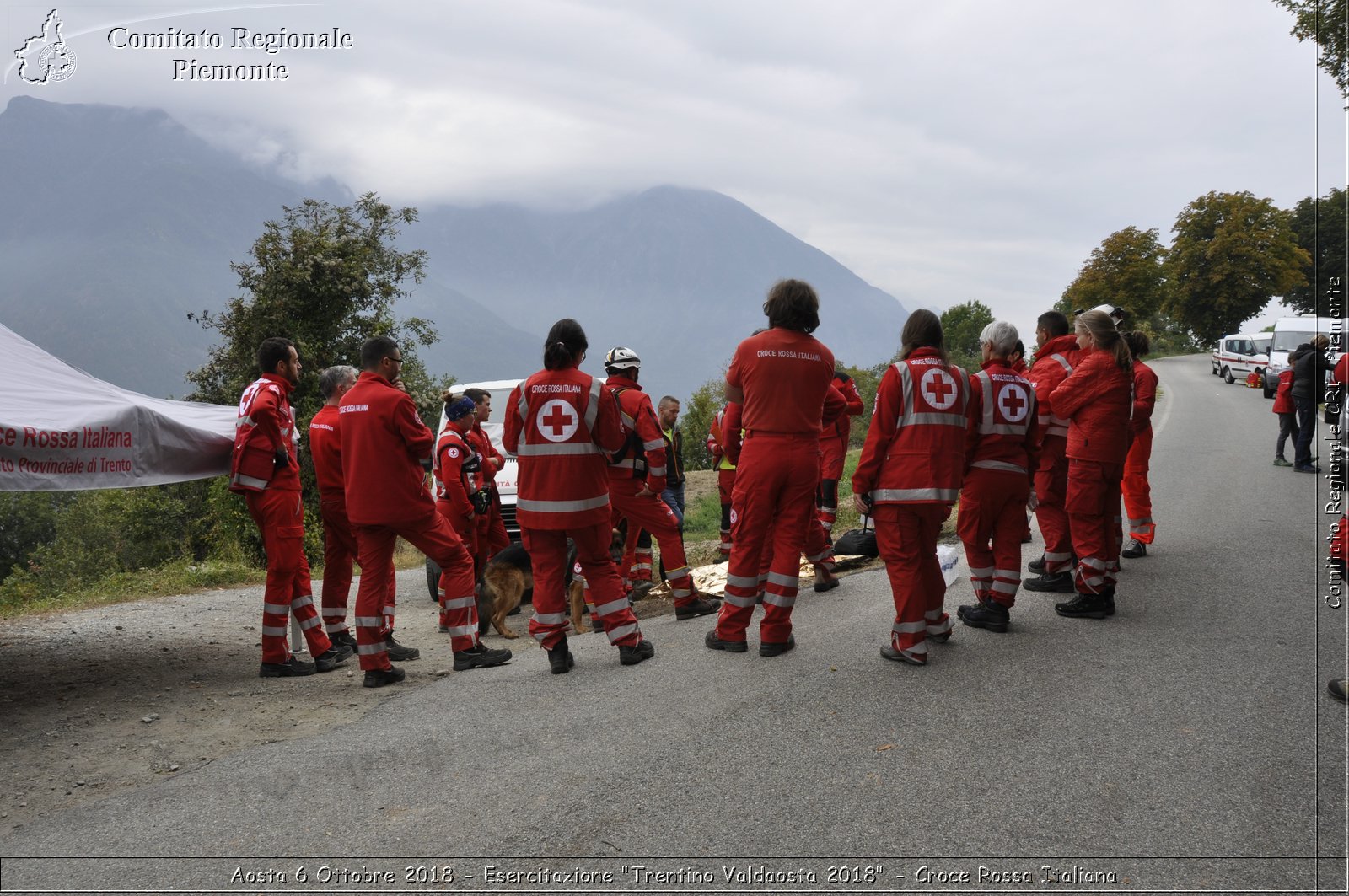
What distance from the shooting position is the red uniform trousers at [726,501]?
997cm

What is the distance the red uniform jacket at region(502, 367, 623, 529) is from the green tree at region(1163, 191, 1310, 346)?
173 ft

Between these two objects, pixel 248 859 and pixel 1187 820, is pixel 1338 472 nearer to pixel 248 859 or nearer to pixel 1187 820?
pixel 1187 820

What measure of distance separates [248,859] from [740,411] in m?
4.05

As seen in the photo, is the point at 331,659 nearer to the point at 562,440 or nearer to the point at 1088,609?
the point at 562,440

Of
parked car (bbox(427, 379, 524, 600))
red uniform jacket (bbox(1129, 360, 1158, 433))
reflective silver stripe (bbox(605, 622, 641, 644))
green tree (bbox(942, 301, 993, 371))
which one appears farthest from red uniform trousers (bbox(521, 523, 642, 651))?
green tree (bbox(942, 301, 993, 371))

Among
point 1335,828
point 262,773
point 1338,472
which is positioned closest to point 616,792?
point 262,773

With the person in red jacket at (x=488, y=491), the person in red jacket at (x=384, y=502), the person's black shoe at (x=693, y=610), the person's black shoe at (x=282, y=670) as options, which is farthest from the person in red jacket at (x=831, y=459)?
the person's black shoe at (x=282, y=670)

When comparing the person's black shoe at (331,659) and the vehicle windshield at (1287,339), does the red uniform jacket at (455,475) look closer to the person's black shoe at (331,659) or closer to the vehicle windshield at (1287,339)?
the person's black shoe at (331,659)

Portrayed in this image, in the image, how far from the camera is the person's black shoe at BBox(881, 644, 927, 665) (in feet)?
18.2

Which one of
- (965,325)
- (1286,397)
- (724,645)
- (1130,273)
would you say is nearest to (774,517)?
(724,645)

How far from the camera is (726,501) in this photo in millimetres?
10703

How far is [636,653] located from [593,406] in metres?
1.67

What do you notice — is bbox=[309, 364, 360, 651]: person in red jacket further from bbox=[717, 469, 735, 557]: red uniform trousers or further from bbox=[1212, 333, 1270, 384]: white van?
bbox=[1212, 333, 1270, 384]: white van

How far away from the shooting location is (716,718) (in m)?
4.79
